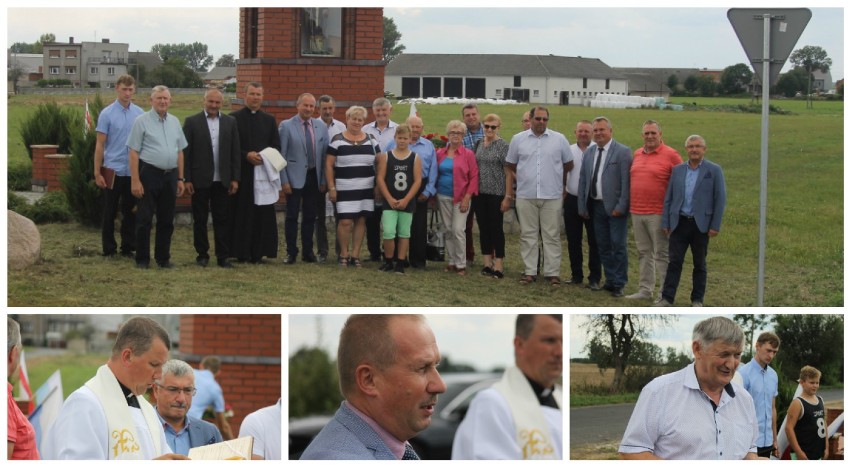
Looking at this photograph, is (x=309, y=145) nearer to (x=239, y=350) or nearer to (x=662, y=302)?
(x=662, y=302)

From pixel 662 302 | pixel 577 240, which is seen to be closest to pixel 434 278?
pixel 577 240

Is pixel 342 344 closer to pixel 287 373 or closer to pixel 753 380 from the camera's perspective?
pixel 287 373

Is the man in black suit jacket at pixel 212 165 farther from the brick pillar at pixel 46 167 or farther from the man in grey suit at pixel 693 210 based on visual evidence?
the brick pillar at pixel 46 167

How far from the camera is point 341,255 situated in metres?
9.68

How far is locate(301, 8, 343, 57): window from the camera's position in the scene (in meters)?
11.5

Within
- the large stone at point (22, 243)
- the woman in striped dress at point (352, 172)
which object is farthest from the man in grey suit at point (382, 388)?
the large stone at point (22, 243)

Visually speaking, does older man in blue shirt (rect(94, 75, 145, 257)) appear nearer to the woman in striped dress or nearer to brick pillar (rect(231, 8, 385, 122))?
the woman in striped dress

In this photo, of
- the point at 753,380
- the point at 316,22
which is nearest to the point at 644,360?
the point at 753,380

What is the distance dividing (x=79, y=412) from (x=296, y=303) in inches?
123

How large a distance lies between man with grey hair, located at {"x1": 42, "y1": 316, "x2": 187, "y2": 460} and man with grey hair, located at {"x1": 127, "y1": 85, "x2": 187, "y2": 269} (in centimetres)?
364

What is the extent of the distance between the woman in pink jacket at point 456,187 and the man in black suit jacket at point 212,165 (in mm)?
1665

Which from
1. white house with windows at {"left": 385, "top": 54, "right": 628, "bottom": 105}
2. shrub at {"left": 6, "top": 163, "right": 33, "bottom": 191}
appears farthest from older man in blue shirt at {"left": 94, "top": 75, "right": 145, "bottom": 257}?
white house with windows at {"left": 385, "top": 54, "right": 628, "bottom": 105}

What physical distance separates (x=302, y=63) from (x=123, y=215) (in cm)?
281

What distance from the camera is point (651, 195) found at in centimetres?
888
